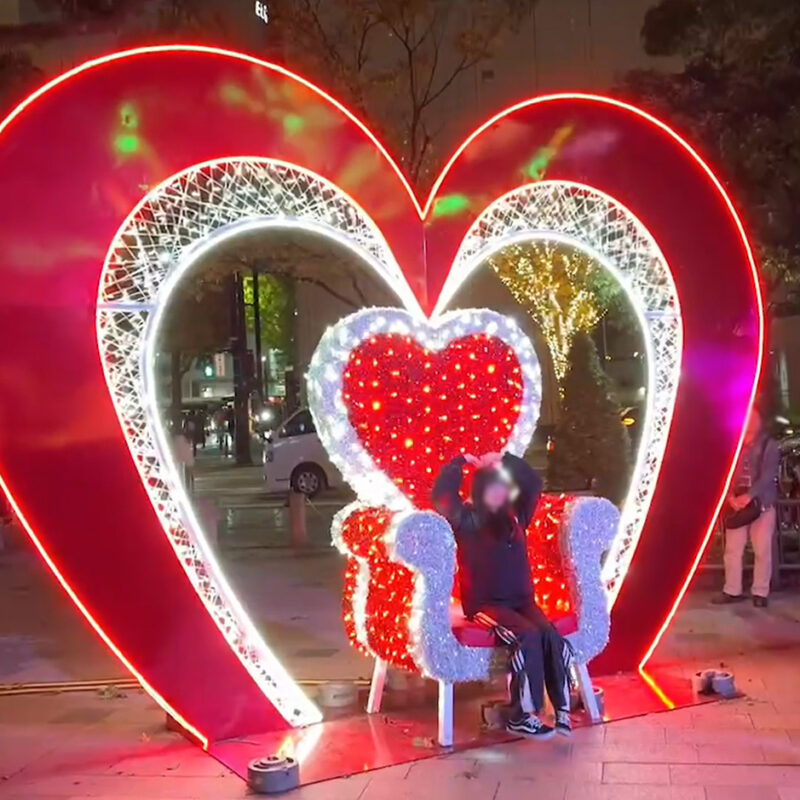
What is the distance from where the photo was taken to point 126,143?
4426 millimetres

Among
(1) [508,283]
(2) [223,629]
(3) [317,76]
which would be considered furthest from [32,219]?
(1) [508,283]

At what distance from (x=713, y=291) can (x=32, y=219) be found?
317cm

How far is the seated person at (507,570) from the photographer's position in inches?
183

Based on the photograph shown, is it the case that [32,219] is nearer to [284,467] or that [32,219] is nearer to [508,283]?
[284,467]

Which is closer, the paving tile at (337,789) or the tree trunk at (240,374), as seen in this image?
the paving tile at (337,789)

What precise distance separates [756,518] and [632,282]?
8.19 ft

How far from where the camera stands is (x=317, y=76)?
13.5 metres

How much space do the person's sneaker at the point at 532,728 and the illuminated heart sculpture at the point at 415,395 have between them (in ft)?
3.48

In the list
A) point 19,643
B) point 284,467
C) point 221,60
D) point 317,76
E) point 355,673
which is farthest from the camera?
point 284,467

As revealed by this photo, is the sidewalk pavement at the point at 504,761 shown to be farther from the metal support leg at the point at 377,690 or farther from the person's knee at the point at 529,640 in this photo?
the metal support leg at the point at 377,690

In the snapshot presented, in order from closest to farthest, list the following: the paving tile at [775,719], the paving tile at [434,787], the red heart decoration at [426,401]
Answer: the paving tile at [434,787], the paving tile at [775,719], the red heart decoration at [426,401]

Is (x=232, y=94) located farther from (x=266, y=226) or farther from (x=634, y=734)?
(x=634, y=734)

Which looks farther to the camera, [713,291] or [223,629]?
[713,291]

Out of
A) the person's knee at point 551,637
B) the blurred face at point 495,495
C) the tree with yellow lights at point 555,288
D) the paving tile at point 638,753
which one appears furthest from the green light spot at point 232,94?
the tree with yellow lights at point 555,288
